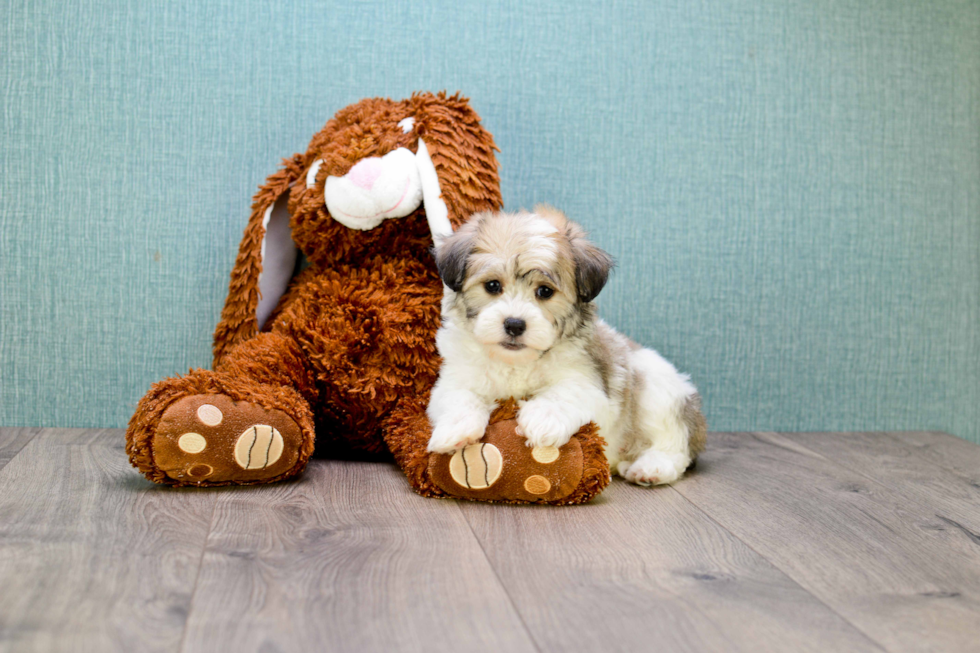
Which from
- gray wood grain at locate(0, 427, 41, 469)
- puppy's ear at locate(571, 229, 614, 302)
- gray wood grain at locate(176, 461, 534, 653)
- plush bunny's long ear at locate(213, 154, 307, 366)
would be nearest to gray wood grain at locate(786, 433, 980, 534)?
puppy's ear at locate(571, 229, 614, 302)

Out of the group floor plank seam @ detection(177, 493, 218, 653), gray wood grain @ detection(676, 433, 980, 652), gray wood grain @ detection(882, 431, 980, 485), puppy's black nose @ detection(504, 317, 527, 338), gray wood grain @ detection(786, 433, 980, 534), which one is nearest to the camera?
floor plank seam @ detection(177, 493, 218, 653)

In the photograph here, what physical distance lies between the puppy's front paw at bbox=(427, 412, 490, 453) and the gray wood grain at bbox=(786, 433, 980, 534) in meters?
1.11

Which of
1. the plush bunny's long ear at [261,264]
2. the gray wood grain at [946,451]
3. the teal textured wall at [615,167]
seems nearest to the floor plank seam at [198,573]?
the plush bunny's long ear at [261,264]

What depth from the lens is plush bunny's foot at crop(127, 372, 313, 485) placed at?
1.78m

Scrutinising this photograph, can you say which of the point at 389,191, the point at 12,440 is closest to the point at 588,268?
the point at 389,191

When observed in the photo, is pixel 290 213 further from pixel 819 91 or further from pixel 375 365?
pixel 819 91

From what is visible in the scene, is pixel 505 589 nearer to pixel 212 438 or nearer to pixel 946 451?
pixel 212 438

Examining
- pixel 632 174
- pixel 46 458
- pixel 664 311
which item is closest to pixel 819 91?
pixel 632 174

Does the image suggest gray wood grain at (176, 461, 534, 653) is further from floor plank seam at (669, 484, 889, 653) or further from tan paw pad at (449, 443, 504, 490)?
floor plank seam at (669, 484, 889, 653)

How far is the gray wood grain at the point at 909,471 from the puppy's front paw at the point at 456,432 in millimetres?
1112

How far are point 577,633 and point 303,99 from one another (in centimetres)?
185

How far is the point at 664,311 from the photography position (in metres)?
2.65

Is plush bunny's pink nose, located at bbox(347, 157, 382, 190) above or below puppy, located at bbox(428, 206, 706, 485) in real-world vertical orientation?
above

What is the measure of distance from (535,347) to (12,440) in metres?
1.54
